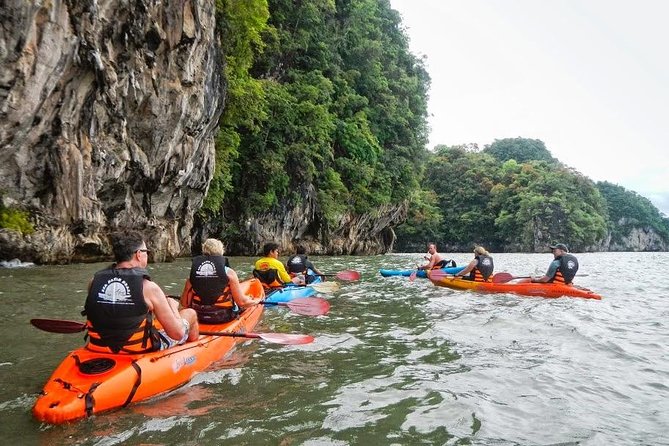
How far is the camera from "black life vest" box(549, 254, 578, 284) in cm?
1062

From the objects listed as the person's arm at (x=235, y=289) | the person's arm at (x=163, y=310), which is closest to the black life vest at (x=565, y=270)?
the person's arm at (x=235, y=289)

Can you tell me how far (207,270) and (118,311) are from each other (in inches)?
69.7

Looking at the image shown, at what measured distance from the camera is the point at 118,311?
3.64 m

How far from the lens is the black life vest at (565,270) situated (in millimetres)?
10625

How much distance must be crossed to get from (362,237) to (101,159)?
76.8ft

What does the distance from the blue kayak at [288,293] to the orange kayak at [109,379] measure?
386cm

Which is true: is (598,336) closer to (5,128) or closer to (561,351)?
(561,351)

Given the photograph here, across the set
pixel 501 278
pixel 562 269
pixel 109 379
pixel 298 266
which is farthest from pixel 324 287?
pixel 109 379

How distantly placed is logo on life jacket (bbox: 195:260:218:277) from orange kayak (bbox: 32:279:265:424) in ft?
3.58

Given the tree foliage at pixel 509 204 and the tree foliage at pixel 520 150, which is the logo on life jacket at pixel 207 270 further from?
the tree foliage at pixel 520 150

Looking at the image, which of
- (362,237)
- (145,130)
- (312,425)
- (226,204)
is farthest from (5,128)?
(362,237)

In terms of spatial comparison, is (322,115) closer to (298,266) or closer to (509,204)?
(298,266)

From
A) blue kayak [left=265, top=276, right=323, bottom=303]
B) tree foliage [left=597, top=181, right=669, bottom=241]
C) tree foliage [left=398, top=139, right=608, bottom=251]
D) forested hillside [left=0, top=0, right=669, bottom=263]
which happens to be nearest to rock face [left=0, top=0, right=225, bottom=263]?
forested hillside [left=0, top=0, right=669, bottom=263]

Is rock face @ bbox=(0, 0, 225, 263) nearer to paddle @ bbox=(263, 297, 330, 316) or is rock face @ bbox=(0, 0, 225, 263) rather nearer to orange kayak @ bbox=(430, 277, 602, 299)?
paddle @ bbox=(263, 297, 330, 316)
